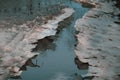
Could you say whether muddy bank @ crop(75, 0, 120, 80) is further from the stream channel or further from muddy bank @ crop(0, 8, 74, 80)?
muddy bank @ crop(0, 8, 74, 80)

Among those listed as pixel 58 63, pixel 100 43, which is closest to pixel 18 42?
pixel 58 63

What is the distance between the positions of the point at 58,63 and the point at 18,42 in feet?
4.37

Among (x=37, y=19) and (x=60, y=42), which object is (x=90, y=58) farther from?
(x=37, y=19)

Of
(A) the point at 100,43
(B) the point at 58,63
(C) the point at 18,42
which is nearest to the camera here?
(B) the point at 58,63

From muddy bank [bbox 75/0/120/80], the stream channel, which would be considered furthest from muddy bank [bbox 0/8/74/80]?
muddy bank [bbox 75/0/120/80]

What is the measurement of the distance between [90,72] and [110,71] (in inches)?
15.4

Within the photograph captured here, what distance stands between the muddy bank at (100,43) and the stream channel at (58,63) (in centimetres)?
23

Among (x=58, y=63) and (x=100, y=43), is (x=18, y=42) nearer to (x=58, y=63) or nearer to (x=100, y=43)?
(x=58, y=63)

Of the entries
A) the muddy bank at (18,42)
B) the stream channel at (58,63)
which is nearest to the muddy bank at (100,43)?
the stream channel at (58,63)

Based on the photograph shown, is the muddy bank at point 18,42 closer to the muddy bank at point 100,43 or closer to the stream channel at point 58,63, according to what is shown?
the stream channel at point 58,63

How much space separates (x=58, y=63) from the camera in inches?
289

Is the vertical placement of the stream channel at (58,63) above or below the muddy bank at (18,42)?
below

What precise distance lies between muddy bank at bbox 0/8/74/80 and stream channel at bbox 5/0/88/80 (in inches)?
8.7

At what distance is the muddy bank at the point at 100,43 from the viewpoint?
6692mm
